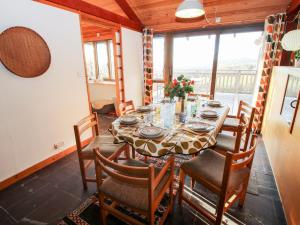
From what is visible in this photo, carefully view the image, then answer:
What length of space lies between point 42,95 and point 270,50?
3.67m

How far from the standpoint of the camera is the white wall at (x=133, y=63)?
3.67 m

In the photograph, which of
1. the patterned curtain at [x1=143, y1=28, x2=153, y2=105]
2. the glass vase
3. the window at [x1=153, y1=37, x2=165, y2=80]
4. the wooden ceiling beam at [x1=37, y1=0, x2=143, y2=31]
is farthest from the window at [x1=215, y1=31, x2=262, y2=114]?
the glass vase

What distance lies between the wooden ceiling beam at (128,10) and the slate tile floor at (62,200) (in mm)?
3083

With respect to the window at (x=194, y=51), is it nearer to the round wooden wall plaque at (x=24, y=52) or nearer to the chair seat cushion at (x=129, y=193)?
the round wooden wall plaque at (x=24, y=52)

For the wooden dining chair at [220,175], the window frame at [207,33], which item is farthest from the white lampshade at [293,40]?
the wooden dining chair at [220,175]

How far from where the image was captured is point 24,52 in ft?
6.22

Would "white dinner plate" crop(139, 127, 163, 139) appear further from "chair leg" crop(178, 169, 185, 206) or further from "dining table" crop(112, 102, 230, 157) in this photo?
"chair leg" crop(178, 169, 185, 206)

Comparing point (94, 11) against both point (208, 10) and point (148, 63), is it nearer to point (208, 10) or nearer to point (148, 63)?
point (148, 63)

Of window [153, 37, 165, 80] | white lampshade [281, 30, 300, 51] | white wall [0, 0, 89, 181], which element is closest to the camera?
white wall [0, 0, 89, 181]

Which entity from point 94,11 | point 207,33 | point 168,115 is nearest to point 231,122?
point 168,115

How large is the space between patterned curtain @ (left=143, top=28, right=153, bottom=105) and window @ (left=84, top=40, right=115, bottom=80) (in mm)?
1220

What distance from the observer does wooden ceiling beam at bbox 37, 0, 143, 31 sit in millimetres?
2248

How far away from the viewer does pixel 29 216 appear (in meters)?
1.54

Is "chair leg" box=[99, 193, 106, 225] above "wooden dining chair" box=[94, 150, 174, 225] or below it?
below
